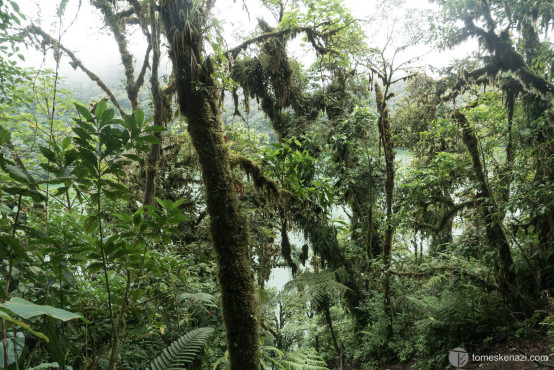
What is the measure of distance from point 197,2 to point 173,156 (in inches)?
183

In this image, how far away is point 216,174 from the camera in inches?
96.3

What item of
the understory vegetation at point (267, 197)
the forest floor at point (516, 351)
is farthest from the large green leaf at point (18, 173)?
the forest floor at point (516, 351)

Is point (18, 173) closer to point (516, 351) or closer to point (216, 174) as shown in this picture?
point (216, 174)

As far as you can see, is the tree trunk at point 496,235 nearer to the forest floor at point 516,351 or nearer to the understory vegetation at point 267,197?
the understory vegetation at point 267,197

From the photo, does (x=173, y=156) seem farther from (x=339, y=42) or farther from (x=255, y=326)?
(x=255, y=326)

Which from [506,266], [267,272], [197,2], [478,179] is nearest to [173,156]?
[267,272]

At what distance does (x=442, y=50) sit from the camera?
555 centimetres

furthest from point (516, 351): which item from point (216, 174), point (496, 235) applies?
point (216, 174)

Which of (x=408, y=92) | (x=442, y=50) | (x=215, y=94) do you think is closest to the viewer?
(x=215, y=94)

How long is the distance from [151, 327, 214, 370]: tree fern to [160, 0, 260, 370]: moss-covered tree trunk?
58 cm

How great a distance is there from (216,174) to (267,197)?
75 cm

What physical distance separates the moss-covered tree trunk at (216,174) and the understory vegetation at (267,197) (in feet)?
0.05

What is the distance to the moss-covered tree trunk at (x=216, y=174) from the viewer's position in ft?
7.31

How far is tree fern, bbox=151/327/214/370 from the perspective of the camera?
7.88ft
